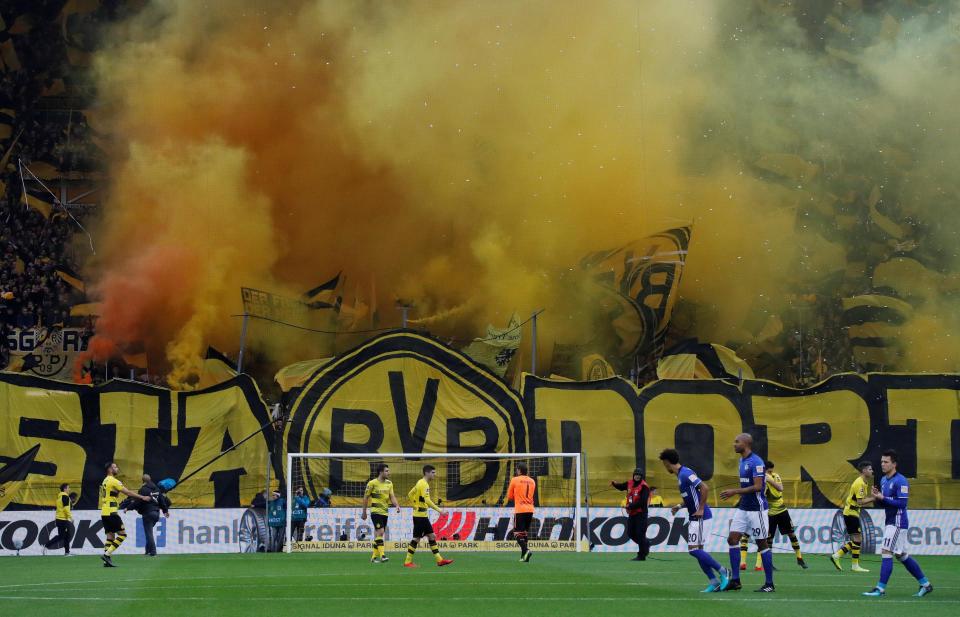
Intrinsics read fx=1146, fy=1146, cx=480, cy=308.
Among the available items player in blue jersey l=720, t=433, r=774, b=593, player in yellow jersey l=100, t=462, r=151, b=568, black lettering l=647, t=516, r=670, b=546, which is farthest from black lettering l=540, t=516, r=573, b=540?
player in blue jersey l=720, t=433, r=774, b=593

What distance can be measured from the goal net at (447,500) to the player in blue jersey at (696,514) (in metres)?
13.5

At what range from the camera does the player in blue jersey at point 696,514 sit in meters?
15.2

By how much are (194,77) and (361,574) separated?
152 feet

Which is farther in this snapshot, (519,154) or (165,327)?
(519,154)

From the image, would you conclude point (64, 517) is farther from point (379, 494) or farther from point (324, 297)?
point (324, 297)

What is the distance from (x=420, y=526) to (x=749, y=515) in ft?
29.9

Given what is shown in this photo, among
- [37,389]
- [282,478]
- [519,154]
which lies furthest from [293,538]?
[519,154]

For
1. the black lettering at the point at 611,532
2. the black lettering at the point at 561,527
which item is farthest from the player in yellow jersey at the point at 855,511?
the black lettering at the point at 561,527

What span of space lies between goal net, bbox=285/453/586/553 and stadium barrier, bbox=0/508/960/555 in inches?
1.4

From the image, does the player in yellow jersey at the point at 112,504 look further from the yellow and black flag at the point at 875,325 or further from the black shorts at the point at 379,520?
the yellow and black flag at the point at 875,325

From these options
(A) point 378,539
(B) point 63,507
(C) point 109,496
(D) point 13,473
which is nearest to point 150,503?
(C) point 109,496

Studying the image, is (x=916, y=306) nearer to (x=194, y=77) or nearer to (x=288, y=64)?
(x=288, y=64)

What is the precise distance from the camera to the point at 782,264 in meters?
59.1

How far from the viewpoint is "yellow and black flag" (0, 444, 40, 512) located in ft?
98.4
